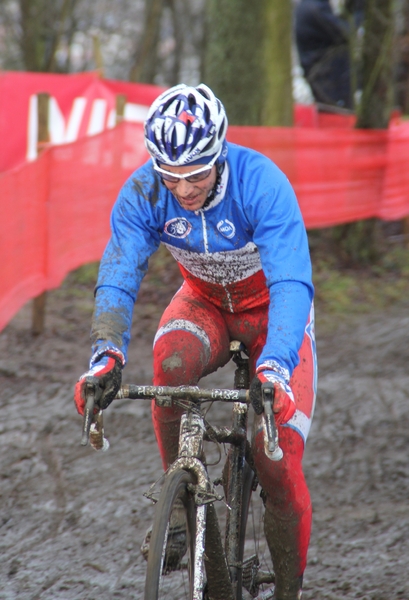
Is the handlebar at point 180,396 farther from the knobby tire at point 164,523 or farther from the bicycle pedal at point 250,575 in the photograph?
the bicycle pedal at point 250,575

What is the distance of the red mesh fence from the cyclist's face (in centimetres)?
370

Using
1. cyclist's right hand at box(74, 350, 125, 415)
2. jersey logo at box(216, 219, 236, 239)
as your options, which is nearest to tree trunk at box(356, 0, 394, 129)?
jersey logo at box(216, 219, 236, 239)

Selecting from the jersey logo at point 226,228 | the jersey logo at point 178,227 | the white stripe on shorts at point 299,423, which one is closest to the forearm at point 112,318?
the jersey logo at point 178,227

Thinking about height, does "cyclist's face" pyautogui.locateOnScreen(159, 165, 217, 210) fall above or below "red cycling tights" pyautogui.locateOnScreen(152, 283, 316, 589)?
above

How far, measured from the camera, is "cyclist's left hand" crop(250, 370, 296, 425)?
2588 millimetres

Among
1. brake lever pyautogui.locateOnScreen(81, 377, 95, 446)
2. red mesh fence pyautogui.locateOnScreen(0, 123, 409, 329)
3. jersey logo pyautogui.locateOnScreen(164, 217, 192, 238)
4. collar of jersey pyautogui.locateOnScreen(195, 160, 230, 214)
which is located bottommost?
red mesh fence pyautogui.locateOnScreen(0, 123, 409, 329)

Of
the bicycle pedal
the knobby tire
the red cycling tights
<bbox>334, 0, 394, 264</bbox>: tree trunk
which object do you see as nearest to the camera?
the knobby tire

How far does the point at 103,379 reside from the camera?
106 inches

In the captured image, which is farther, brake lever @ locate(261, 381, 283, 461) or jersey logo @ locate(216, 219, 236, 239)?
jersey logo @ locate(216, 219, 236, 239)

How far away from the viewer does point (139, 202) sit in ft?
10.5

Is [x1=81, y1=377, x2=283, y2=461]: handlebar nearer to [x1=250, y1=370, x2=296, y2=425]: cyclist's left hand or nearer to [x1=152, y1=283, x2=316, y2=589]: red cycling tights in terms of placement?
[x1=250, y1=370, x2=296, y2=425]: cyclist's left hand

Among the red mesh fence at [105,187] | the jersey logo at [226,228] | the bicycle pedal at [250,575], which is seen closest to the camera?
the jersey logo at [226,228]

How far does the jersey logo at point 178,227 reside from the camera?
324 centimetres

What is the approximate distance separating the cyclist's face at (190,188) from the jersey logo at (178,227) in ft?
0.42
